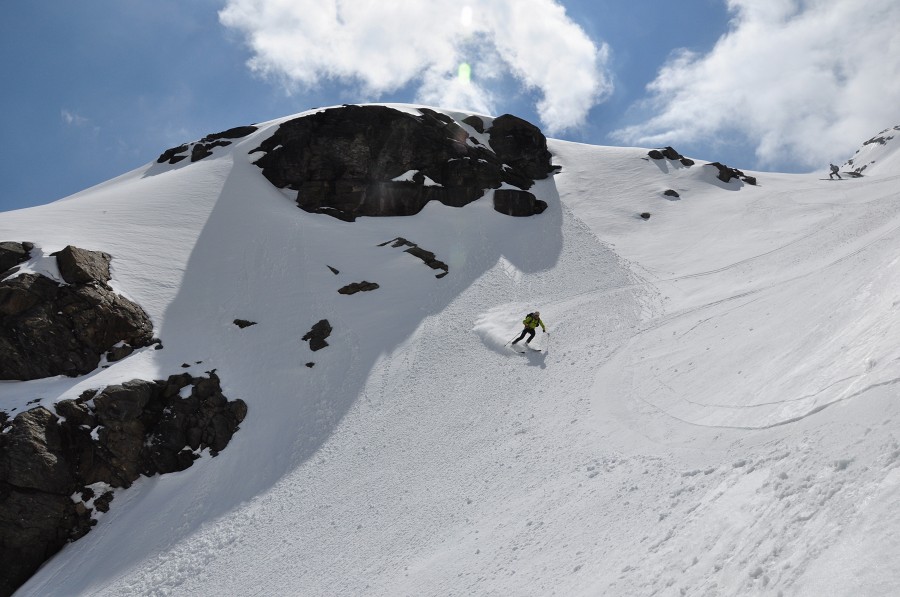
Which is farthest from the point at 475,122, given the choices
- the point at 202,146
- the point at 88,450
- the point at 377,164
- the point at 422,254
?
the point at 88,450

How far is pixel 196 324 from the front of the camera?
22.2 metres

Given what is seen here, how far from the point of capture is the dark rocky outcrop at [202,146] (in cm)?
4197

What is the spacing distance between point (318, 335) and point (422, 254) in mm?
9981

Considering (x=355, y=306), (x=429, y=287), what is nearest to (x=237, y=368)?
(x=355, y=306)

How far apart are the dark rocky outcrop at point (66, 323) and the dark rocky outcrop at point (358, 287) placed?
31.8 feet

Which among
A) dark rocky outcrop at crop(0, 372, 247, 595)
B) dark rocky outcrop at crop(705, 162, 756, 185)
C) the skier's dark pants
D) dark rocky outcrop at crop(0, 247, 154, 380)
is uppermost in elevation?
dark rocky outcrop at crop(705, 162, 756, 185)

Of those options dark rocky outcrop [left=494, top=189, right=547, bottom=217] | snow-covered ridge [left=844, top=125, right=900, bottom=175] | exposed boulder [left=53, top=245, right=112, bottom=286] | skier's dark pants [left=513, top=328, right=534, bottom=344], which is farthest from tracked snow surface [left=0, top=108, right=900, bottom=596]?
snow-covered ridge [left=844, top=125, right=900, bottom=175]

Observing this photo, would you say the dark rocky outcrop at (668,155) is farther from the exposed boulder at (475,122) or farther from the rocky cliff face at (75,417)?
the rocky cliff face at (75,417)

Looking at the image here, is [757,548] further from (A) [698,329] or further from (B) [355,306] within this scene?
(B) [355,306]

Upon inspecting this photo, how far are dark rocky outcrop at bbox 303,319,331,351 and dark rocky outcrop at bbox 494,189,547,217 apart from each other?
64.5 ft

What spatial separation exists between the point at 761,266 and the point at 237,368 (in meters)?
25.1

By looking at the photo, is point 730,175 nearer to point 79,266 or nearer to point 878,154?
point 79,266

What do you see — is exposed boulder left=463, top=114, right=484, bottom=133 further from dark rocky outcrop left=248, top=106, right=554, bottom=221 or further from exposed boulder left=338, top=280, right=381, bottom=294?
exposed boulder left=338, top=280, right=381, bottom=294

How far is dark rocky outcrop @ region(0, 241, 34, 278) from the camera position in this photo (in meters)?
19.5
